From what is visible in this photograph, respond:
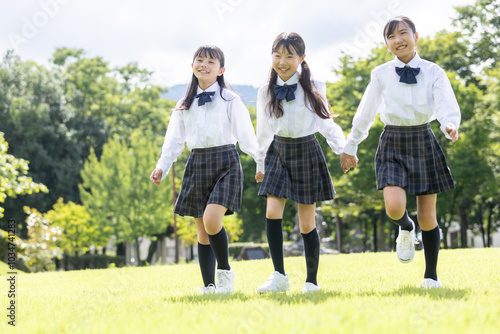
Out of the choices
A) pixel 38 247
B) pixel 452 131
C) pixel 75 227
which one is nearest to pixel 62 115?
pixel 75 227

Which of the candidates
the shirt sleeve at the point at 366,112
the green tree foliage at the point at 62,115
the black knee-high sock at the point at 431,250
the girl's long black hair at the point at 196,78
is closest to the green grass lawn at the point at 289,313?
the black knee-high sock at the point at 431,250

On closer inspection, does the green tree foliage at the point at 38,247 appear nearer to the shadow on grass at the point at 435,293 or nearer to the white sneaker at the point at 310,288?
the white sneaker at the point at 310,288

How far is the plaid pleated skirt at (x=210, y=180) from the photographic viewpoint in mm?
5035

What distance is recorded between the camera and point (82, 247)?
29.5m

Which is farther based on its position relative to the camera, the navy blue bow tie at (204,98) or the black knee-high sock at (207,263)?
the black knee-high sock at (207,263)

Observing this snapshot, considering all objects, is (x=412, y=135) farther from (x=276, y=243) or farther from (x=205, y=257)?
(x=205, y=257)

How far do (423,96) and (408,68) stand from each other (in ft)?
0.95

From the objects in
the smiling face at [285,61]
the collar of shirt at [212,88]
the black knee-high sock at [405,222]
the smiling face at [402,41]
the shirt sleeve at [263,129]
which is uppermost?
the smiling face at [402,41]

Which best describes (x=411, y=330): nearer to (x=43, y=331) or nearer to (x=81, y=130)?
(x=43, y=331)

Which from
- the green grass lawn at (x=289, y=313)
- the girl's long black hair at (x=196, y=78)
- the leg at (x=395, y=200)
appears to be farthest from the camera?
the girl's long black hair at (x=196, y=78)

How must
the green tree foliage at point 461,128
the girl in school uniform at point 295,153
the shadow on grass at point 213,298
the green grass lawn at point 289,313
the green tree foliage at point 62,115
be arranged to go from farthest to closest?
the green tree foliage at point 62,115 → the green tree foliage at point 461,128 → the girl in school uniform at point 295,153 → the shadow on grass at point 213,298 → the green grass lawn at point 289,313

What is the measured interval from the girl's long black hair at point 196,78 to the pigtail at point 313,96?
2.69 feet

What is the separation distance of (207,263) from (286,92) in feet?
6.02

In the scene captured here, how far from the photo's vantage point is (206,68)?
5.34 metres
